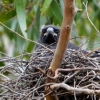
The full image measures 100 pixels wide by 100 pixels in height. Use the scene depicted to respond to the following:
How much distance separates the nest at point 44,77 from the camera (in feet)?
14.8

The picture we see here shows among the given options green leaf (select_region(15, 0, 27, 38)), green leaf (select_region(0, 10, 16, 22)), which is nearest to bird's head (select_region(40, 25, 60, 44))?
green leaf (select_region(15, 0, 27, 38))

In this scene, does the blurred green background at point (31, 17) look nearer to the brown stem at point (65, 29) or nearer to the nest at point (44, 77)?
the nest at point (44, 77)

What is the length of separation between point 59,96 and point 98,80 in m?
0.38

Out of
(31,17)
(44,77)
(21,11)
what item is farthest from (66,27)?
(31,17)

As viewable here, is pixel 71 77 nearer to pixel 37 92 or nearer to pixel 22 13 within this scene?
pixel 37 92

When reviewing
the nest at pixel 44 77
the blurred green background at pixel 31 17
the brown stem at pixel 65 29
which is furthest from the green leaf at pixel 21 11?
the brown stem at pixel 65 29

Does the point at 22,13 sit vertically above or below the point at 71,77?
above

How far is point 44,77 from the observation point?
4.77 meters

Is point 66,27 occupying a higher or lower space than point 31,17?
higher

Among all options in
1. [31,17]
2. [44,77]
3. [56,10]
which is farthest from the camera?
[31,17]

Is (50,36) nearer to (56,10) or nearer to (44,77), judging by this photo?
(56,10)

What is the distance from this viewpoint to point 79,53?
15.6 feet

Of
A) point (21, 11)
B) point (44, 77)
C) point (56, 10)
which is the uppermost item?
point (21, 11)

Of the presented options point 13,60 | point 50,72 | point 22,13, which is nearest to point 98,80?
point 50,72
